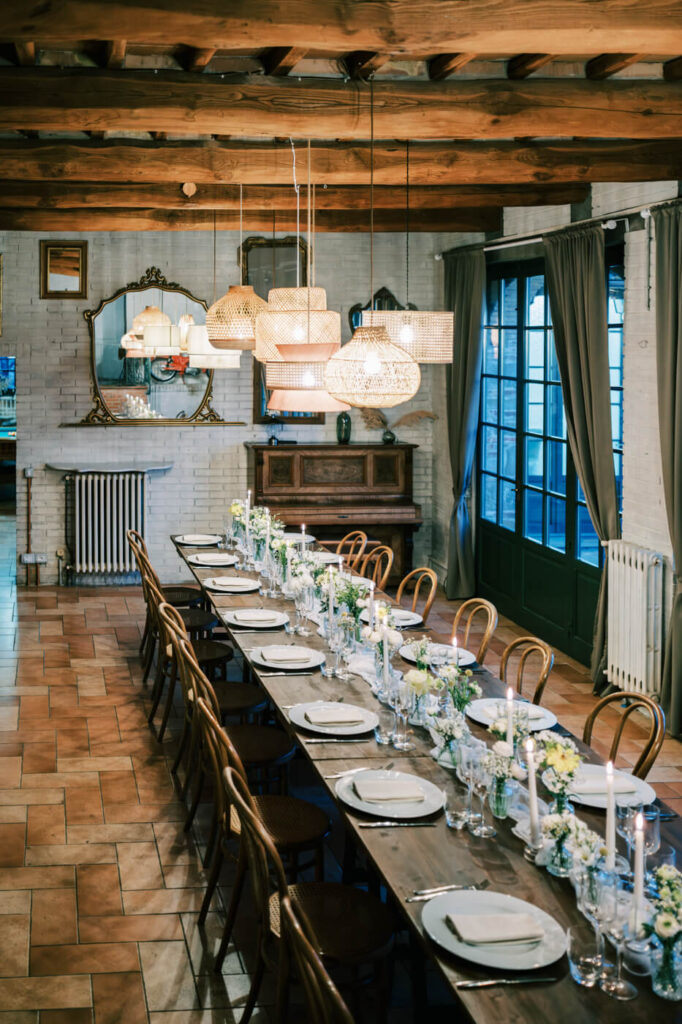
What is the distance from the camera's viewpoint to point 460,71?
589cm

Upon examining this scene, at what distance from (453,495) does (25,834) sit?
646 centimetres

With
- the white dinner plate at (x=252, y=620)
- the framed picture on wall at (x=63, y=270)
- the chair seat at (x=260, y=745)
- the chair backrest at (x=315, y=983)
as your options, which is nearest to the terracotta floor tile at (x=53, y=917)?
the chair seat at (x=260, y=745)

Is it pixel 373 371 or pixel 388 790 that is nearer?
pixel 388 790

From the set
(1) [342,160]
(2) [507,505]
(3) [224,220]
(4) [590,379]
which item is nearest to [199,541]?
(3) [224,220]

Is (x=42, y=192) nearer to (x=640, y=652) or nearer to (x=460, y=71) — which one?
(x=460, y=71)

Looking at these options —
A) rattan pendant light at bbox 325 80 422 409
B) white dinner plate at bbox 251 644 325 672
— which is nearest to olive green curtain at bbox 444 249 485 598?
white dinner plate at bbox 251 644 325 672

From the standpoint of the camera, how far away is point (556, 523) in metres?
9.12

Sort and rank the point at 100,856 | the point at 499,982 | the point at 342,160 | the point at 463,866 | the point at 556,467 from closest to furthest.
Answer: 1. the point at 499,982
2. the point at 463,866
3. the point at 100,856
4. the point at 342,160
5. the point at 556,467

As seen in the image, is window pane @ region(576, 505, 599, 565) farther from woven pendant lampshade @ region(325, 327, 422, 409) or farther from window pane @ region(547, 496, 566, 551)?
woven pendant lampshade @ region(325, 327, 422, 409)

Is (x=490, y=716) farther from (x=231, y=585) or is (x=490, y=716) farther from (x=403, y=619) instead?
(x=231, y=585)

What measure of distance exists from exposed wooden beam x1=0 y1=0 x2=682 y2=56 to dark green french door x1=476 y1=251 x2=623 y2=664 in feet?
12.2

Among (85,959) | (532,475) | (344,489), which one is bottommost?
(85,959)

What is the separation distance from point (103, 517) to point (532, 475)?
171 inches

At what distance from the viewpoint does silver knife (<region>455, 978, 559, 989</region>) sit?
2.70 m
